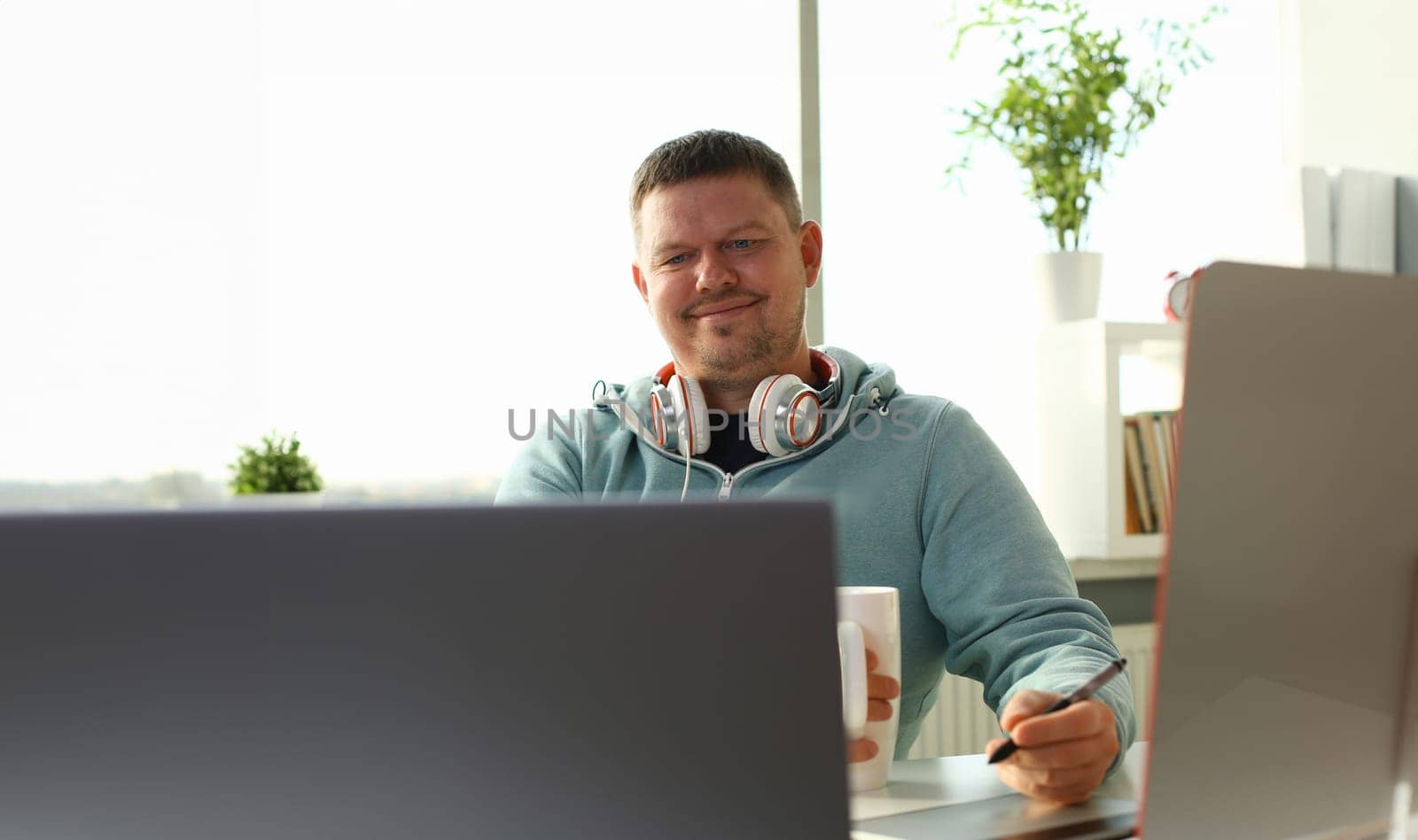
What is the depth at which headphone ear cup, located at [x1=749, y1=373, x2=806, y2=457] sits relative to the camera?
5.32 feet

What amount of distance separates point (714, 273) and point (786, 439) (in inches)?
9.8

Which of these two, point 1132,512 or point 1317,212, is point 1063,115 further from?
point 1132,512

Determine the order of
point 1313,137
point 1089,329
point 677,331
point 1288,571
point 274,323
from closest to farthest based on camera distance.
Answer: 1. point 1288,571
2. point 677,331
3. point 274,323
4. point 1089,329
5. point 1313,137

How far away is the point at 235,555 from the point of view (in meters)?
0.48

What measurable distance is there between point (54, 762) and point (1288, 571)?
56 centimetres

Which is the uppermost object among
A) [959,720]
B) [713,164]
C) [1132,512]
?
[713,164]

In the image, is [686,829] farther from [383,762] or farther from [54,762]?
[54,762]

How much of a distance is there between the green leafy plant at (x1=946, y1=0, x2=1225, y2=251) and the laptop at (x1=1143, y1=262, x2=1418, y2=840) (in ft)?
7.11

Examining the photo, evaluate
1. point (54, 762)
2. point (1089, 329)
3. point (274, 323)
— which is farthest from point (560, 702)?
point (1089, 329)

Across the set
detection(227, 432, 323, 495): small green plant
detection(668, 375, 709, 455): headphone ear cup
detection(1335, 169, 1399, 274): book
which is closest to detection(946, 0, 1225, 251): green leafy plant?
detection(1335, 169, 1399, 274): book

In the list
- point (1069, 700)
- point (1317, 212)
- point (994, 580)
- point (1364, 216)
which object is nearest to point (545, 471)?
→ point (994, 580)

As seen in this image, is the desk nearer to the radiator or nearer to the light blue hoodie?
the light blue hoodie

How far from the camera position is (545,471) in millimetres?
1714

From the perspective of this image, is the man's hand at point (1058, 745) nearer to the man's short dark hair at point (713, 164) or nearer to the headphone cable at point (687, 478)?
the headphone cable at point (687, 478)
